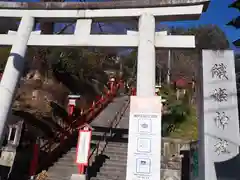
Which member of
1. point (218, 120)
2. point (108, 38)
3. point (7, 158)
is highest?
point (108, 38)

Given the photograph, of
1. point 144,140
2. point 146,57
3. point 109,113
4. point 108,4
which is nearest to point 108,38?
point 108,4

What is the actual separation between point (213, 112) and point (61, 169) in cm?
631

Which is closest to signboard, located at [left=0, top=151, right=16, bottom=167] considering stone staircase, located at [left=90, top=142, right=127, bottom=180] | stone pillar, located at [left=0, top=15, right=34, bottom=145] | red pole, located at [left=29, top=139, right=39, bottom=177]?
red pole, located at [left=29, top=139, right=39, bottom=177]

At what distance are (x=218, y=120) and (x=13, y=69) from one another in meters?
4.95

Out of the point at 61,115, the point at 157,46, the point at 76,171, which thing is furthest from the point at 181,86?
the point at 157,46

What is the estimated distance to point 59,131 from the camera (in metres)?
11.6

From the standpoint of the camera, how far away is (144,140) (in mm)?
4477

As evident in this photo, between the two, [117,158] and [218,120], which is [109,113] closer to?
[117,158]

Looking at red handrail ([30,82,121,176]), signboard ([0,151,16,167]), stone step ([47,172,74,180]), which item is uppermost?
red handrail ([30,82,121,176])

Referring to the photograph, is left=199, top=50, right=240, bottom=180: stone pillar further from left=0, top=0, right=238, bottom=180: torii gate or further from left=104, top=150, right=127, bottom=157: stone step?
left=104, top=150, right=127, bottom=157: stone step

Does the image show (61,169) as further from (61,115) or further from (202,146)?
(202,146)

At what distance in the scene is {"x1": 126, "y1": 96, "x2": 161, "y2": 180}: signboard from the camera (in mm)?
4309

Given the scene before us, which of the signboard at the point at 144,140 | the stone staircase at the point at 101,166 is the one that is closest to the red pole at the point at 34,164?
the stone staircase at the point at 101,166

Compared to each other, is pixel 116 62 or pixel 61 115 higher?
pixel 116 62
